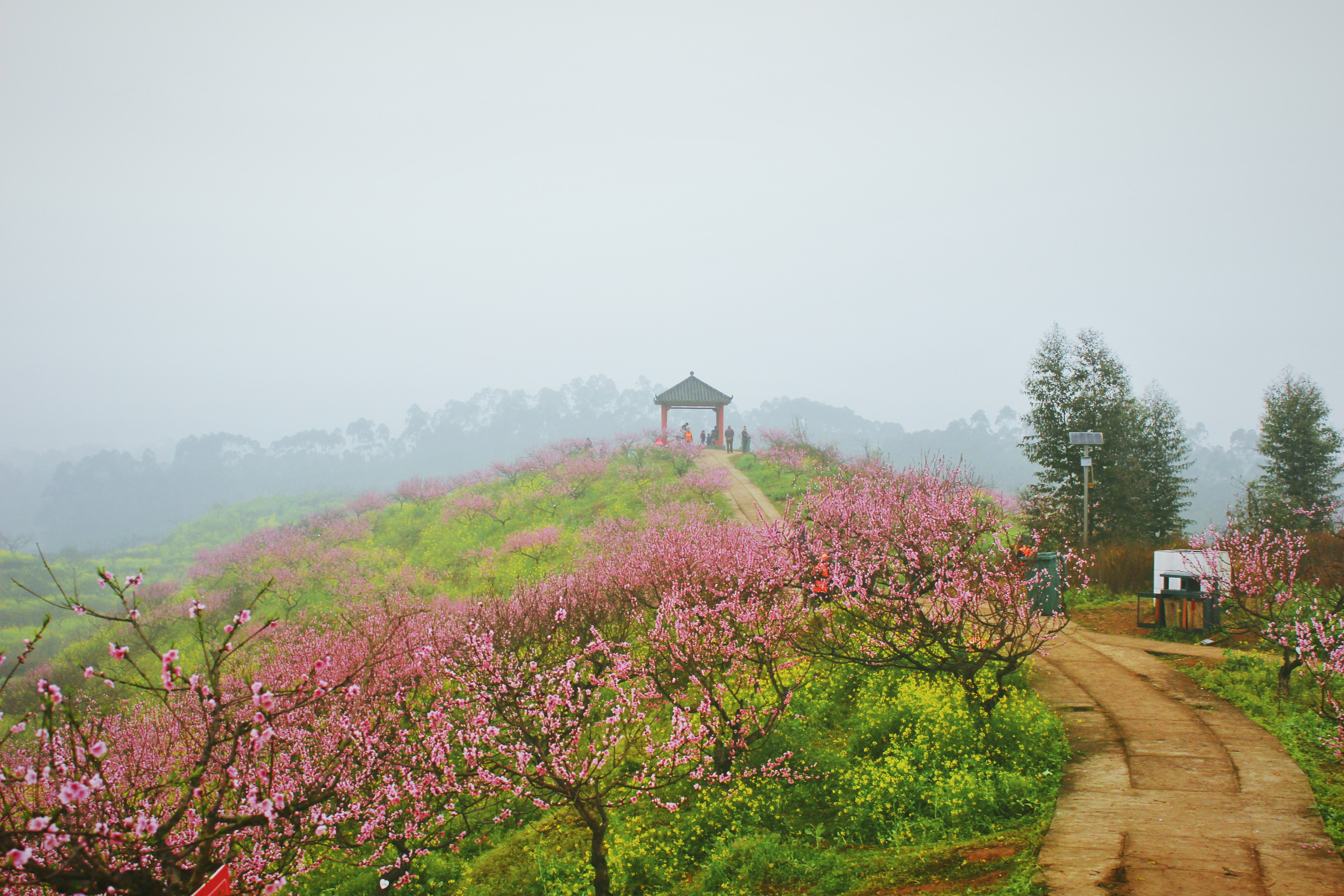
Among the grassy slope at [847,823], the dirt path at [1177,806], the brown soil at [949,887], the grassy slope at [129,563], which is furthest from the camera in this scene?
the grassy slope at [129,563]

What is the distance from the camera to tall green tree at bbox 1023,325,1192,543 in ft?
84.1

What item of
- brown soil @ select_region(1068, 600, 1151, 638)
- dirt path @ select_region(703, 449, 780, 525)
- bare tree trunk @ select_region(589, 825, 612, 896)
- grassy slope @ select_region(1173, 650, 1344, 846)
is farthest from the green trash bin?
bare tree trunk @ select_region(589, 825, 612, 896)

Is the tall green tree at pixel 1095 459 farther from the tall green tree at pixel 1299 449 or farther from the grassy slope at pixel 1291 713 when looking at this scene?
the grassy slope at pixel 1291 713

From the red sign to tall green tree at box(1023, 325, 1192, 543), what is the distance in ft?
80.9

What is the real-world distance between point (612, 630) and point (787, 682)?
11.4 ft

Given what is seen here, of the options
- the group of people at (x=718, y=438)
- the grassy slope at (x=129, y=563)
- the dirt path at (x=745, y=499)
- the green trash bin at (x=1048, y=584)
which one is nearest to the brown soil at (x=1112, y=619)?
the green trash bin at (x=1048, y=584)

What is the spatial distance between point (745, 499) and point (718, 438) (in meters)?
15.3

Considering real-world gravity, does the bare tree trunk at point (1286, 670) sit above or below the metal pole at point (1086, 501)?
below

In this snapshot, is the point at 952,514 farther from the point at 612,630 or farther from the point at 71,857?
the point at 71,857

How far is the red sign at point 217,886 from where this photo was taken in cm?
397

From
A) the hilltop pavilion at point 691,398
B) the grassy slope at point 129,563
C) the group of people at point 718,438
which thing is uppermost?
the hilltop pavilion at point 691,398

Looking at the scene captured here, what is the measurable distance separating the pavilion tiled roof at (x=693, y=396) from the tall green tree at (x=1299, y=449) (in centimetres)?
2378

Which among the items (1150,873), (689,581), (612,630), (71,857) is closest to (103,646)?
(612,630)

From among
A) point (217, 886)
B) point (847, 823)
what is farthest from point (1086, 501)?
point (217, 886)
